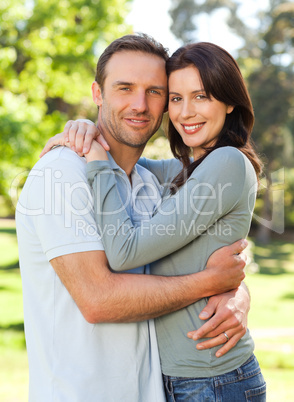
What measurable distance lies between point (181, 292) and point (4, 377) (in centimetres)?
499

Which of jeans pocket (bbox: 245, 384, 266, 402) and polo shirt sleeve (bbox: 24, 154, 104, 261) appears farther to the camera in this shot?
jeans pocket (bbox: 245, 384, 266, 402)

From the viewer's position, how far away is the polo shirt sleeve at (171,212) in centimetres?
198

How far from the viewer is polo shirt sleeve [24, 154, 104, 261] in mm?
1930

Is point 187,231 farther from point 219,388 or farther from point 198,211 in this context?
point 219,388

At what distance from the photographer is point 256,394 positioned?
2186 millimetres

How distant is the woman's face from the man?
628 mm

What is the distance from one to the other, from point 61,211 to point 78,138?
1.35 feet

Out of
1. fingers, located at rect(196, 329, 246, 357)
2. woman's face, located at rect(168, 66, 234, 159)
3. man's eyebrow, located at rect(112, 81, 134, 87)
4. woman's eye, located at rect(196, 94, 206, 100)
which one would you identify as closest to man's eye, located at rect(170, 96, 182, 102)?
woman's face, located at rect(168, 66, 234, 159)

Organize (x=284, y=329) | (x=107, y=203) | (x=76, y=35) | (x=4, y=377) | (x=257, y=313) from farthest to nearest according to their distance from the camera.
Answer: (x=257, y=313)
(x=284, y=329)
(x=76, y=35)
(x=4, y=377)
(x=107, y=203)

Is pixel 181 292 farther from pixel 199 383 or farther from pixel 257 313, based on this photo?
pixel 257 313

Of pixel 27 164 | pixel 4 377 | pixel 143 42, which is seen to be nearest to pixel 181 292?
pixel 143 42

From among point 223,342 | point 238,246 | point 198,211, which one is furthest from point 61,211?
point 223,342

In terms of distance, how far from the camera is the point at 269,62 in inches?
997

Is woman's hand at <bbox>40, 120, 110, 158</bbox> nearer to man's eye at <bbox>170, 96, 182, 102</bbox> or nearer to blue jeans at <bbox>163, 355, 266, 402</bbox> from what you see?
man's eye at <bbox>170, 96, 182, 102</bbox>
